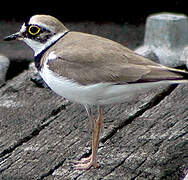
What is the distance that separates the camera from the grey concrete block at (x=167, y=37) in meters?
4.84

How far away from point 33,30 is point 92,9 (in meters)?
4.05

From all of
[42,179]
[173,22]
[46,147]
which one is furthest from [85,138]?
[173,22]

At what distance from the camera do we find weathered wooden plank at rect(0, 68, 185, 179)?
338cm

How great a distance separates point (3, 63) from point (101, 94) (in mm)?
1084

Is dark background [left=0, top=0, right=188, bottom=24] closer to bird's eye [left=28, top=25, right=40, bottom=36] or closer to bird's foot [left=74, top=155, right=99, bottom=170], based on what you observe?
bird's eye [left=28, top=25, right=40, bottom=36]

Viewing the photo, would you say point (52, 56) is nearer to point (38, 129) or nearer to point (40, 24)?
point (40, 24)

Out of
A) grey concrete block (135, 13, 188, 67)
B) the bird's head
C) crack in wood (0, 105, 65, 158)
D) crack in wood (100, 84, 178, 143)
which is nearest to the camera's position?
crack in wood (0, 105, 65, 158)

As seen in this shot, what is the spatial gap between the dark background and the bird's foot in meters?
4.50

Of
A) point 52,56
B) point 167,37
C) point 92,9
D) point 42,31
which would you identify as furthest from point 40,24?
point 92,9

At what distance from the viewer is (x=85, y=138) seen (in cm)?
376

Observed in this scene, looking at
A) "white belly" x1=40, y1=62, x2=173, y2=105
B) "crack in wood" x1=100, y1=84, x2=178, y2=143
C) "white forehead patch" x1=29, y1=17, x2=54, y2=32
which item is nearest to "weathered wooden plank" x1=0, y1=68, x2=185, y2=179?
"crack in wood" x1=100, y1=84, x2=178, y2=143

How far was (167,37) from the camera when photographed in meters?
4.97

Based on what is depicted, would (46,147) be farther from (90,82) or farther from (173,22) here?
(173,22)

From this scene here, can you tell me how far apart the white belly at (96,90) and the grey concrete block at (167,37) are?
4.06ft
